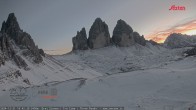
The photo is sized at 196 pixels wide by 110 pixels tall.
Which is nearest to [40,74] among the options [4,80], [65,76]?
[65,76]

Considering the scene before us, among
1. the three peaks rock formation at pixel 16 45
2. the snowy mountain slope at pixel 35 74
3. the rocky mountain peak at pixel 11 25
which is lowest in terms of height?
the snowy mountain slope at pixel 35 74

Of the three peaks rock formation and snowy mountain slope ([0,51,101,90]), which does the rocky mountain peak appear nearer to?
the three peaks rock formation

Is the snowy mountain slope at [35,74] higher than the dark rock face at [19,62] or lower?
lower

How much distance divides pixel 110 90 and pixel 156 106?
974 cm

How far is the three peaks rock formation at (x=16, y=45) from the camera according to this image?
10994cm

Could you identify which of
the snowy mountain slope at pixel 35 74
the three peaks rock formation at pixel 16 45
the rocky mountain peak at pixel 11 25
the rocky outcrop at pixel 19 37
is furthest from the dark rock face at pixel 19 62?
the rocky mountain peak at pixel 11 25

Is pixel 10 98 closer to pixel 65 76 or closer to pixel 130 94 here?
pixel 130 94

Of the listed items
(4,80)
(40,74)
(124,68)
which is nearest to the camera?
(4,80)

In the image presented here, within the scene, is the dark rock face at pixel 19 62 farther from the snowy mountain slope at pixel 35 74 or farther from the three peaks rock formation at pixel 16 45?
the snowy mountain slope at pixel 35 74

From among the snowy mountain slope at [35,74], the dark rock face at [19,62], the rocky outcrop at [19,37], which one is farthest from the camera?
the rocky outcrop at [19,37]

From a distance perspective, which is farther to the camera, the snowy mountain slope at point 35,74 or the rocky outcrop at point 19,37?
the rocky outcrop at point 19,37

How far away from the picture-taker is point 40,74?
11400cm

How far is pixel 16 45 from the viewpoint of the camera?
13238 cm

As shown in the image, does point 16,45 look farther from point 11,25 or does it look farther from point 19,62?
point 19,62
